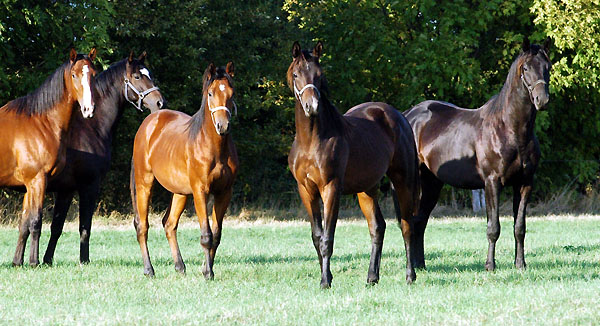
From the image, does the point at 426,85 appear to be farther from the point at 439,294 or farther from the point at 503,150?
the point at 439,294

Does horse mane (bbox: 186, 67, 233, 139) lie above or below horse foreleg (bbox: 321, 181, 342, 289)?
above

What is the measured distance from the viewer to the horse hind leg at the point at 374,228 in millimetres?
8156

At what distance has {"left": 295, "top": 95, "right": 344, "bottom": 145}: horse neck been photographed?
7690 mm

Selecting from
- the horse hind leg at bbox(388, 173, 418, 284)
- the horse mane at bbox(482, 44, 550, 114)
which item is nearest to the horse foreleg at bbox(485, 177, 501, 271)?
the horse mane at bbox(482, 44, 550, 114)

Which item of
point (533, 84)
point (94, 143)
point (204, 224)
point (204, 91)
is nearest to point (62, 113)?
point (94, 143)

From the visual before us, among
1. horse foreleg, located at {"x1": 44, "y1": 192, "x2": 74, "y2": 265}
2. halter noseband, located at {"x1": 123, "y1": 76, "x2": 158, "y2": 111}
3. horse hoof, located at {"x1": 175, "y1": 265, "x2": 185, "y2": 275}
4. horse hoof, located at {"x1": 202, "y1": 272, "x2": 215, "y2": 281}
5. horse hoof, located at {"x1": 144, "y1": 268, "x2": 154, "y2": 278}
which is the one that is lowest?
A: horse hoof, located at {"x1": 144, "y1": 268, "x2": 154, "y2": 278}

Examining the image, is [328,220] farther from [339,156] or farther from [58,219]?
[58,219]

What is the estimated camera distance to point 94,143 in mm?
10438

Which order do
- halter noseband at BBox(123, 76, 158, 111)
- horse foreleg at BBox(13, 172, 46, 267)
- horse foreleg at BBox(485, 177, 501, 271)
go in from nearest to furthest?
1. horse foreleg at BBox(13, 172, 46, 267)
2. horse foreleg at BBox(485, 177, 501, 271)
3. halter noseband at BBox(123, 76, 158, 111)

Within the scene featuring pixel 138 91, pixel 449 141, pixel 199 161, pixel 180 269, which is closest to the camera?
pixel 199 161

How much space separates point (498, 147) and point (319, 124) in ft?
9.86

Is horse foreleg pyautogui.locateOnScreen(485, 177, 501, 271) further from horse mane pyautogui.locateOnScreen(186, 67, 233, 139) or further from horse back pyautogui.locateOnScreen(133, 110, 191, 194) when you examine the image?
horse back pyautogui.locateOnScreen(133, 110, 191, 194)

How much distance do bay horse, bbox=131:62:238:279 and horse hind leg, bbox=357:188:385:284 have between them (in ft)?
4.73

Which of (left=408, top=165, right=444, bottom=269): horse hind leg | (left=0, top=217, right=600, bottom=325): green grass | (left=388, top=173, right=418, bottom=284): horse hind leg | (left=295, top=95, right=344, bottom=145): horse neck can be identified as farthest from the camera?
(left=408, top=165, right=444, bottom=269): horse hind leg
